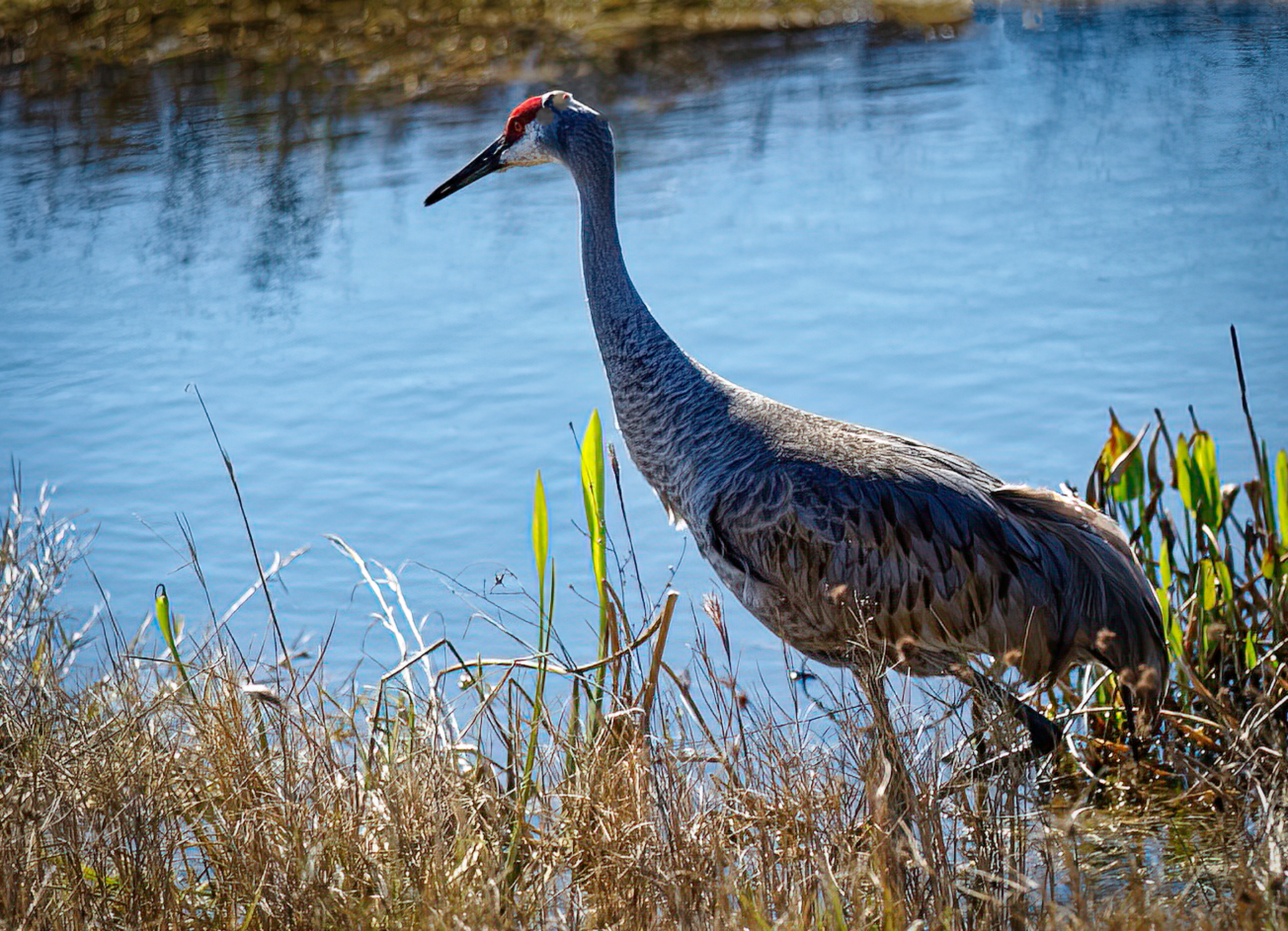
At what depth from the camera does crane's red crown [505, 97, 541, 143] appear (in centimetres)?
341

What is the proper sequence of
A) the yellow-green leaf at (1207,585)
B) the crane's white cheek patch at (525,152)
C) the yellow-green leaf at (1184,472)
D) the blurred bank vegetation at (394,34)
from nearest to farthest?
the yellow-green leaf at (1207,585) → the yellow-green leaf at (1184,472) → the crane's white cheek patch at (525,152) → the blurred bank vegetation at (394,34)

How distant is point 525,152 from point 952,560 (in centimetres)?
146

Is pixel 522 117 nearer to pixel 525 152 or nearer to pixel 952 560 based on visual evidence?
pixel 525 152

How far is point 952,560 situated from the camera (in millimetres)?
2848

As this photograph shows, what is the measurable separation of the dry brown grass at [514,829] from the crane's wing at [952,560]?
1.28ft

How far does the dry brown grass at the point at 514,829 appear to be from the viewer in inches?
85.7

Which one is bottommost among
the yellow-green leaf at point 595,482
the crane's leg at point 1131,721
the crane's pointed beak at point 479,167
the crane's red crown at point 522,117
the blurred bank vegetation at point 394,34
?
the crane's leg at point 1131,721

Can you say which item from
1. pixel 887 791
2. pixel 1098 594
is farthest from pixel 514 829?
pixel 1098 594

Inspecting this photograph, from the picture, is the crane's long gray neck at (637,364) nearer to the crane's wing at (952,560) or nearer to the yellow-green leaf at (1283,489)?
the crane's wing at (952,560)

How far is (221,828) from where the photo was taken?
2352mm

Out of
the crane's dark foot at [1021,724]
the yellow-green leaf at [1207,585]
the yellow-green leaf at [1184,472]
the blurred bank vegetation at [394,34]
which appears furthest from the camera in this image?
the blurred bank vegetation at [394,34]

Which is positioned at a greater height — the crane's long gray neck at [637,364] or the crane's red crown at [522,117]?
the crane's red crown at [522,117]

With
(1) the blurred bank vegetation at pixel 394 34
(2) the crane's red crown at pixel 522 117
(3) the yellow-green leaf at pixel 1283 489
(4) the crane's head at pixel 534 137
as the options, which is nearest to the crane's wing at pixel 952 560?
(3) the yellow-green leaf at pixel 1283 489

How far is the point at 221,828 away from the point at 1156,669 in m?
1.78
